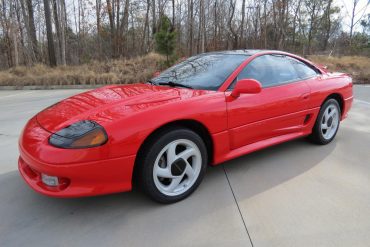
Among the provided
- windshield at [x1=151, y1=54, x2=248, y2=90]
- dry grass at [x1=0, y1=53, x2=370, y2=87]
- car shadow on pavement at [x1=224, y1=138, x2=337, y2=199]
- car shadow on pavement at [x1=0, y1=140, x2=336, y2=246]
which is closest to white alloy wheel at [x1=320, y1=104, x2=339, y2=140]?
car shadow on pavement at [x1=224, y1=138, x2=337, y2=199]

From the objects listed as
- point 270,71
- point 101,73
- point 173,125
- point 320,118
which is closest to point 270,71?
point 270,71

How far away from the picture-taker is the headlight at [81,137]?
2.17m

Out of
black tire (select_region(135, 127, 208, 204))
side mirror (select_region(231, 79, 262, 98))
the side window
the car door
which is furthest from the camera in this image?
the side window

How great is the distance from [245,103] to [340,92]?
5.97ft

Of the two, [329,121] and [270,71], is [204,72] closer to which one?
[270,71]

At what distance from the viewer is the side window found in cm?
318

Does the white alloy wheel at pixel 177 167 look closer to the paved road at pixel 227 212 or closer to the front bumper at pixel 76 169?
the paved road at pixel 227 212

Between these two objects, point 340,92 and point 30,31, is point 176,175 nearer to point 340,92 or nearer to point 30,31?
point 340,92

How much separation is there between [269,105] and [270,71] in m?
0.48

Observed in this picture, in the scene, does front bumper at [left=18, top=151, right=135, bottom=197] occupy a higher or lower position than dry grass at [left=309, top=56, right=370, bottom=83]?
lower

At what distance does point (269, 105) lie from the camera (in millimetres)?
3107

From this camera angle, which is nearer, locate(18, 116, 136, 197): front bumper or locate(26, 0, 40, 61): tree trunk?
A: locate(18, 116, 136, 197): front bumper

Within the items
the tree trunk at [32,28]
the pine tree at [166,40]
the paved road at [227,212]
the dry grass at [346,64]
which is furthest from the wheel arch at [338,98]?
the tree trunk at [32,28]

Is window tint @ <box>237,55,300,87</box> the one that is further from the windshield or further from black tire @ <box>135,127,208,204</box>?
black tire @ <box>135,127,208,204</box>
